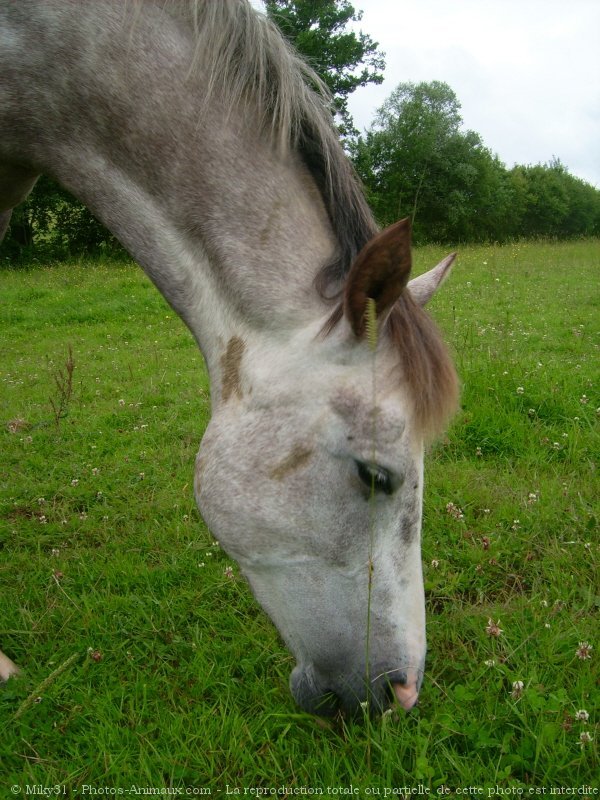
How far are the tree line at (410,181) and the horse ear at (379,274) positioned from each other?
0.26m

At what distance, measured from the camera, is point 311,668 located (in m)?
1.82

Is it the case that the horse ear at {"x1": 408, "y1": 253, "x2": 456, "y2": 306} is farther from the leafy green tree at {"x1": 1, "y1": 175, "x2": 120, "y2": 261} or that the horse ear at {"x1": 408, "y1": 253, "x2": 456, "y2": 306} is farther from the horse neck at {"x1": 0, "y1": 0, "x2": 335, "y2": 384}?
the leafy green tree at {"x1": 1, "y1": 175, "x2": 120, "y2": 261}

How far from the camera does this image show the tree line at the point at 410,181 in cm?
651

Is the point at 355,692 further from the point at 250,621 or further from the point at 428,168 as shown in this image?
the point at 428,168

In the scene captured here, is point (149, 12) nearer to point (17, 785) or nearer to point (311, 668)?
point (311, 668)

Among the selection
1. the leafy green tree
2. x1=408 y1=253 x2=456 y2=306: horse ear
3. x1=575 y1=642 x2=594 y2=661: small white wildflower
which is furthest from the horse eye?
the leafy green tree

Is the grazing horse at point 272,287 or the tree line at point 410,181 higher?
the tree line at point 410,181

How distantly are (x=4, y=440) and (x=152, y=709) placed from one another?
3386mm

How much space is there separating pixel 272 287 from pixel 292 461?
1.94 feet

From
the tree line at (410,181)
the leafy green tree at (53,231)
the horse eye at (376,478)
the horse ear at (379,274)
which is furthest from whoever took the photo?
the leafy green tree at (53,231)

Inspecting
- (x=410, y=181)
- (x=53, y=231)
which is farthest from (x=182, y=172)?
(x=53, y=231)

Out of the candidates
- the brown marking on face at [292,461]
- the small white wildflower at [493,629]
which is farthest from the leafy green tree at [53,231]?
the small white wildflower at [493,629]

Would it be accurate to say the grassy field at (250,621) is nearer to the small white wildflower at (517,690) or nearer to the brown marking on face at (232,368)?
the small white wildflower at (517,690)

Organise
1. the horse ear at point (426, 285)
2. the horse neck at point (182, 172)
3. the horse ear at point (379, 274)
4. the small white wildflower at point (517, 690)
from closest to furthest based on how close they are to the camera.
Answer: the horse ear at point (379, 274), the small white wildflower at point (517, 690), the horse neck at point (182, 172), the horse ear at point (426, 285)
